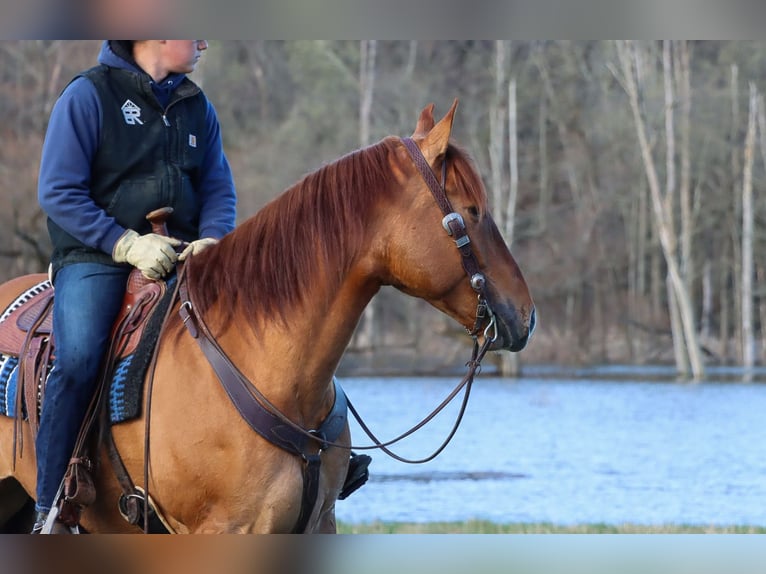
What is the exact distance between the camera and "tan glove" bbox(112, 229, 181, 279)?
423 centimetres

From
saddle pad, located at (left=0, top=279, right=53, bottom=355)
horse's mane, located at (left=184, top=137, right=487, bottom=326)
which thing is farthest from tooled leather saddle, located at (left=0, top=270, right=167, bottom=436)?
horse's mane, located at (left=184, top=137, right=487, bottom=326)

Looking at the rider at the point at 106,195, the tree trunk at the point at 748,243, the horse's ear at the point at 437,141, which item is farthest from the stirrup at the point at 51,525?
the tree trunk at the point at 748,243

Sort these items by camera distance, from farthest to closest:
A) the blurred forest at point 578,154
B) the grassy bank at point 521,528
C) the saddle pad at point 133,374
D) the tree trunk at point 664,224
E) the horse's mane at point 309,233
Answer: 1. the blurred forest at point 578,154
2. the tree trunk at point 664,224
3. the grassy bank at point 521,528
4. the saddle pad at point 133,374
5. the horse's mane at point 309,233

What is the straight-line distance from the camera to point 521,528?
8.56m

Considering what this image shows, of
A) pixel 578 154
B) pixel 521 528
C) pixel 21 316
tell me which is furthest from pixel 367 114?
pixel 21 316

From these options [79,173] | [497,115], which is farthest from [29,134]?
[79,173]

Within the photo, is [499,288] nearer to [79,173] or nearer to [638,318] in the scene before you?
[79,173]

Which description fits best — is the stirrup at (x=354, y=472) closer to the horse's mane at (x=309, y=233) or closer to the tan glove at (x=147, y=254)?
the horse's mane at (x=309, y=233)

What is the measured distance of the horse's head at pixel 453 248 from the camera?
3832mm

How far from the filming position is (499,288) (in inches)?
152

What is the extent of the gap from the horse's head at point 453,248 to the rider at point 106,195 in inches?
37.4

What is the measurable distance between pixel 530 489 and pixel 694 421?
762 cm

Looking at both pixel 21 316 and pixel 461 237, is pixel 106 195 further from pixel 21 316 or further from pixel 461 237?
pixel 461 237

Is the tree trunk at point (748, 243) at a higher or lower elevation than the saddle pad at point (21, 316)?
lower
